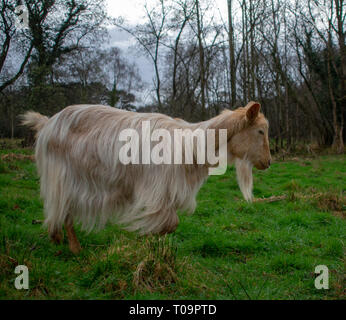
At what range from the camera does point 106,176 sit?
415cm

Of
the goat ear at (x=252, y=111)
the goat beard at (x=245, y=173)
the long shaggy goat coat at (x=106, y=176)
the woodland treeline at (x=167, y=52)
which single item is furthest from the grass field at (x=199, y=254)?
the woodland treeline at (x=167, y=52)

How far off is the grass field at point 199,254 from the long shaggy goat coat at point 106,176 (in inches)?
13.3

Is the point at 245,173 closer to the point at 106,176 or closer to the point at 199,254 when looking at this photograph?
the point at 199,254

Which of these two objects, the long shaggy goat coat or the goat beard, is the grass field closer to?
the long shaggy goat coat

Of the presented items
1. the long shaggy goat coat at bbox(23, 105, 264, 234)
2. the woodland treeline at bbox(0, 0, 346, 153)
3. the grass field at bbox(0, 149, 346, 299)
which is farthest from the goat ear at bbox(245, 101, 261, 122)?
the woodland treeline at bbox(0, 0, 346, 153)

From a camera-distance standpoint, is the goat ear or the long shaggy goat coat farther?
the goat ear

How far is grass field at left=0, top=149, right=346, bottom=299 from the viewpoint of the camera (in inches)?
130

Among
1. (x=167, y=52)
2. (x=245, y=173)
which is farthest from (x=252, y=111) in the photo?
(x=167, y=52)

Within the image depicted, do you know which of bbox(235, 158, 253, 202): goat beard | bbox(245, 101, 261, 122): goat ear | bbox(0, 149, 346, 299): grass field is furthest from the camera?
bbox(235, 158, 253, 202): goat beard

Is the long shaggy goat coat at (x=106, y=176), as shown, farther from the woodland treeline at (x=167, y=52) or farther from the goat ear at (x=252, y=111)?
the woodland treeline at (x=167, y=52)

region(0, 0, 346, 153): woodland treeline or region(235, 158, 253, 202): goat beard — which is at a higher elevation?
region(0, 0, 346, 153): woodland treeline

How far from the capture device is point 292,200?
8031 mm

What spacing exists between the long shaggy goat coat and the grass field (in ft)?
1.11

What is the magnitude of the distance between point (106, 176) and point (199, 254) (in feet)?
5.26
